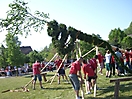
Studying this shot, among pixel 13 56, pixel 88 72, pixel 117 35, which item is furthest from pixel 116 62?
pixel 117 35

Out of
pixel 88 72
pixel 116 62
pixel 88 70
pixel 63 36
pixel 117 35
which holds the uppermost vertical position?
pixel 117 35

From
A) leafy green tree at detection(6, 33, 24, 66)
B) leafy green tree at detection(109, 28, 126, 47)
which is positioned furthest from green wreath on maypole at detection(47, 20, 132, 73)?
leafy green tree at detection(109, 28, 126, 47)

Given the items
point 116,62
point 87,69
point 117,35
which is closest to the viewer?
point 87,69

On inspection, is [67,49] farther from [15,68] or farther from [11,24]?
[15,68]

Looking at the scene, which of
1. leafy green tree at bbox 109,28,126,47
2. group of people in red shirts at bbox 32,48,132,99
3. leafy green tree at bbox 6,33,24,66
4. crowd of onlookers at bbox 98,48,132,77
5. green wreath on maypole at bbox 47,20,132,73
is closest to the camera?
group of people in red shirts at bbox 32,48,132,99

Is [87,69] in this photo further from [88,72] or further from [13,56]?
[13,56]

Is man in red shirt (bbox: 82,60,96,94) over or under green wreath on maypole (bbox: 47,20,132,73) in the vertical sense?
under

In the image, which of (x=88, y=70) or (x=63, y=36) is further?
(x=63, y=36)

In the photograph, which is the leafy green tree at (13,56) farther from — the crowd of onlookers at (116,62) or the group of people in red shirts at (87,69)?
the crowd of onlookers at (116,62)

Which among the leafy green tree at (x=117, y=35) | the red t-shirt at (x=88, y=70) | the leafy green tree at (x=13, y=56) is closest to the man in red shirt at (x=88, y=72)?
the red t-shirt at (x=88, y=70)

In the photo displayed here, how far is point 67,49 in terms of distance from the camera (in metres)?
13.7

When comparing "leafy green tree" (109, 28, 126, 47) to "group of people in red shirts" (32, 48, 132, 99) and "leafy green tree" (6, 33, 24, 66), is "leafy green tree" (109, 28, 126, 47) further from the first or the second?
"group of people in red shirts" (32, 48, 132, 99)

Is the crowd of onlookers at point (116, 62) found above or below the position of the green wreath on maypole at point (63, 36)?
below

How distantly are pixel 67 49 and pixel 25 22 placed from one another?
153 inches
